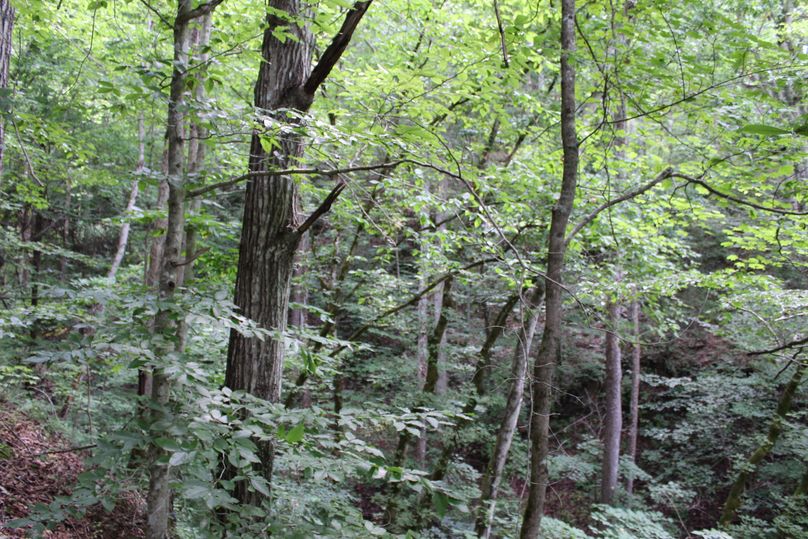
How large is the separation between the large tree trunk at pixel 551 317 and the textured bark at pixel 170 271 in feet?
5.82

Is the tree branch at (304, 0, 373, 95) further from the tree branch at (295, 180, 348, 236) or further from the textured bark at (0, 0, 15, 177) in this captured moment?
the textured bark at (0, 0, 15, 177)

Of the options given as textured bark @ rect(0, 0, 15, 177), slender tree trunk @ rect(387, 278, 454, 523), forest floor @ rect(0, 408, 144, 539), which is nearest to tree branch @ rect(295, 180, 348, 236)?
textured bark @ rect(0, 0, 15, 177)

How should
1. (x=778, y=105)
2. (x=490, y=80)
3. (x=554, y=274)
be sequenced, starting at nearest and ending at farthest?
1. (x=554, y=274)
2. (x=778, y=105)
3. (x=490, y=80)

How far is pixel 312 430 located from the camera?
2195 millimetres

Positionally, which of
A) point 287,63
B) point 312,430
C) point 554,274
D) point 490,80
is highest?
point 490,80

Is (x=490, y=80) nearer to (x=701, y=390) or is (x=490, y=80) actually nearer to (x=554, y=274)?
(x=554, y=274)

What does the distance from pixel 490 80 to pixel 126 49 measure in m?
3.42

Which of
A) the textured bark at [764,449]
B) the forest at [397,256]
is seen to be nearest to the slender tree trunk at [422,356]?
the forest at [397,256]

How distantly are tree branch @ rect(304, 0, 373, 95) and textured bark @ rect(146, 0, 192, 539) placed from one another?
0.74 m

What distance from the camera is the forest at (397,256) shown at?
235 centimetres

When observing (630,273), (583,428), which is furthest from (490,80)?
(583,428)

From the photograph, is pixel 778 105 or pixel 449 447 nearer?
pixel 778 105

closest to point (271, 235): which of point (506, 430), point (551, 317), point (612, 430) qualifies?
point (551, 317)

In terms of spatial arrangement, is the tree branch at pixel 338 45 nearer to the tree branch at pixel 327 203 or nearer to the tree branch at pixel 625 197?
the tree branch at pixel 327 203
